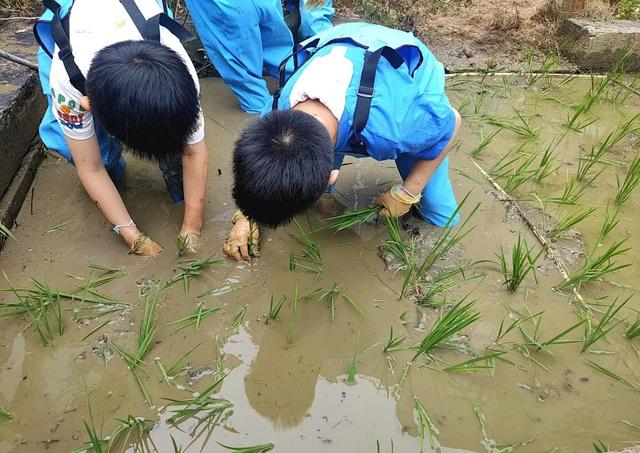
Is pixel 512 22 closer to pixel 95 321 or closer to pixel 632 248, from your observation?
Result: pixel 632 248

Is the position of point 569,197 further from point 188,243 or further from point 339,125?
point 188,243

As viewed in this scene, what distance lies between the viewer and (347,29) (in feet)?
7.22

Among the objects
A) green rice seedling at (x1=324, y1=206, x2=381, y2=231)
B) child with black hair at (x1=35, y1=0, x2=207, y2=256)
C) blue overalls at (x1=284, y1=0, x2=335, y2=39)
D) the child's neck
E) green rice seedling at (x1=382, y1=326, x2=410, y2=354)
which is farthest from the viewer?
blue overalls at (x1=284, y1=0, x2=335, y2=39)

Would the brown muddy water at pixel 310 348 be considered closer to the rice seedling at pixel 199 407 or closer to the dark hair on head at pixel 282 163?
the rice seedling at pixel 199 407

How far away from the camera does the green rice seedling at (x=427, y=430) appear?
167cm

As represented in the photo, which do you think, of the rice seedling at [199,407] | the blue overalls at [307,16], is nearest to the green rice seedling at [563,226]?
the rice seedling at [199,407]

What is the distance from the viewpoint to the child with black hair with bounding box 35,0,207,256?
167 cm

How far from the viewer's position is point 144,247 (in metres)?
2.26

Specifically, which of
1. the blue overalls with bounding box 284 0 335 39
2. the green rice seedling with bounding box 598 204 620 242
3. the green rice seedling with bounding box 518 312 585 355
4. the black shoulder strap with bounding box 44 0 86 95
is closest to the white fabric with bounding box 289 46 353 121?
the black shoulder strap with bounding box 44 0 86 95

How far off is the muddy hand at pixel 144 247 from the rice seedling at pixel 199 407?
0.75 meters

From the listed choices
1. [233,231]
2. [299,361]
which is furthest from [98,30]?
[299,361]

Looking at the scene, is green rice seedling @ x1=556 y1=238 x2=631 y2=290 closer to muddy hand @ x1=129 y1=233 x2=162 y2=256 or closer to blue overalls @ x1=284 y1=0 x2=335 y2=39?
muddy hand @ x1=129 y1=233 x2=162 y2=256

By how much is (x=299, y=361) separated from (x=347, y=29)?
1377 millimetres

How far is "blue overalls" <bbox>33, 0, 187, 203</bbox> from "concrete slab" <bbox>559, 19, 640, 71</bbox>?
3351mm
